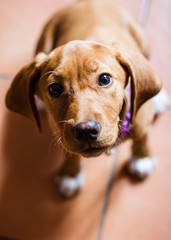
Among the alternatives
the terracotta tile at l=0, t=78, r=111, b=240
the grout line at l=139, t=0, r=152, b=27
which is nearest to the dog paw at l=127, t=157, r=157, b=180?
the terracotta tile at l=0, t=78, r=111, b=240

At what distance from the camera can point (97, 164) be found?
1810 mm

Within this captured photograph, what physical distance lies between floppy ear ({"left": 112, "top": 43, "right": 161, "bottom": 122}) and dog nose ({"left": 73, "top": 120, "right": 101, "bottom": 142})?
307 millimetres

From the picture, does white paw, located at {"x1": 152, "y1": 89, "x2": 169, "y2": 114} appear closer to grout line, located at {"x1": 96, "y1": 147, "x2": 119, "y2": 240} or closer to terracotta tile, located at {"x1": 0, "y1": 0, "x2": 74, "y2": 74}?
grout line, located at {"x1": 96, "y1": 147, "x2": 119, "y2": 240}

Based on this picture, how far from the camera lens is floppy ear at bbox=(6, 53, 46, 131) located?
1279mm

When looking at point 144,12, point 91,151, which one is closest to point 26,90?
point 91,151

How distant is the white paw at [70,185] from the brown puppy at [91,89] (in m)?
0.19

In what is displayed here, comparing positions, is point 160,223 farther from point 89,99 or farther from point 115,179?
point 89,99

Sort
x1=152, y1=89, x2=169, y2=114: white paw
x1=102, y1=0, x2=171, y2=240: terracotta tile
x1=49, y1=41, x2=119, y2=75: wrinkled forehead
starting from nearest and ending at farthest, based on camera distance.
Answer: x1=49, y1=41, x2=119, y2=75: wrinkled forehead
x1=102, y1=0, x2=171, y2=240: terracotta tile
x1=152, y1=89, x2=169, y2=114: white paw

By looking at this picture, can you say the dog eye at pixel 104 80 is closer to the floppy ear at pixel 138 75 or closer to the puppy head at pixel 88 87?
the puppy head at pixel 88 87

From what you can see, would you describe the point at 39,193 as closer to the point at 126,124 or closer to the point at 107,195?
the point at 107,195

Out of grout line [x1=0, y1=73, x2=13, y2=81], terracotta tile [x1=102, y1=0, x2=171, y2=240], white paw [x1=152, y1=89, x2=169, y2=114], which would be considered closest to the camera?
terracotta tile [x1=102, y1=0, x2=171, y2=240]

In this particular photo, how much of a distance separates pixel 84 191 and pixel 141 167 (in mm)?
367

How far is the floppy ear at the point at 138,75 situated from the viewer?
119cm

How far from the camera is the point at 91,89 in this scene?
1130 millimetres
